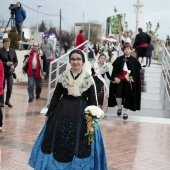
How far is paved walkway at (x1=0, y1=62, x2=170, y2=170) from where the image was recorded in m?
6.11

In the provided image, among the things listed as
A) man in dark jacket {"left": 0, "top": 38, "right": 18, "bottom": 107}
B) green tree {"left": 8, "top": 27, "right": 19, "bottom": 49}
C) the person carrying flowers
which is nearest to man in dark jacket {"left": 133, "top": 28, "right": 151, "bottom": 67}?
green tree {"left": 8, "top": 27, "right": 19, "bottom": 49}

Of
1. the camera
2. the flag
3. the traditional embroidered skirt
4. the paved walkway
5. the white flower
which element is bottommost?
the paved walkway

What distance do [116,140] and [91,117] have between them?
3058mm

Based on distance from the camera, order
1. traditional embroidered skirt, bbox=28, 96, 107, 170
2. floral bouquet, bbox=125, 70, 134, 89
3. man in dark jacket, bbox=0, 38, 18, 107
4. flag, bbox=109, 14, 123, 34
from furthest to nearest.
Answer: flag, bbox=109, 14, 123, 34 → man in dark jacket, bbox=0, 38, 18, 107 → floral bouquet, bbox=125, 70, 134, 89 → traditional embroidered skirt, bbox=28, 96, 107, 170

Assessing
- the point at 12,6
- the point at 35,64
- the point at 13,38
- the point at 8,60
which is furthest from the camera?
the point at 12,6

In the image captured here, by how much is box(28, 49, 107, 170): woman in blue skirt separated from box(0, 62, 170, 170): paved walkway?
949 mm

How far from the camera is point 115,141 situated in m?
7.55

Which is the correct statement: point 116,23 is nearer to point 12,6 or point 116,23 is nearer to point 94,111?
point 12,6

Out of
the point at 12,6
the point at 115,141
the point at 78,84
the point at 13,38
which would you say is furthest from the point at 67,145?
the point at 12,6

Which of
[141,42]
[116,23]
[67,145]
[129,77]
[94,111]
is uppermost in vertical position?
[116,23]

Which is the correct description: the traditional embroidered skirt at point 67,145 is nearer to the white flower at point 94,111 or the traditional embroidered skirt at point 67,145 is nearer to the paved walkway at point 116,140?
the white flower at point 94,111

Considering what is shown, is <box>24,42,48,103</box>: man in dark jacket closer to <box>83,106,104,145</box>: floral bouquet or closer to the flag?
<box>83,106,104,145</box>: floral bouquet

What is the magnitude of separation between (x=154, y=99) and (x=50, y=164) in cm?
810

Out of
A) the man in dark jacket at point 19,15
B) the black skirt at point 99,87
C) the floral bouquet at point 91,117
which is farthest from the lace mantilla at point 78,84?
the man in dark jacket at point 19,15
